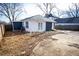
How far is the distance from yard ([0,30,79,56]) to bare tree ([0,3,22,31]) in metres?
0.22

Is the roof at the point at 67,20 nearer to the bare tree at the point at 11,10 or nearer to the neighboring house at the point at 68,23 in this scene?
the neighboring house at the point at 68,23

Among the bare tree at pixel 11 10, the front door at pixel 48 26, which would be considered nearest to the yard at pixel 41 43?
the front door at pixel 48 26

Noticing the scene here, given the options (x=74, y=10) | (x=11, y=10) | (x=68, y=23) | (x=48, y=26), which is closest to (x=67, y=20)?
(x=68, y=23)

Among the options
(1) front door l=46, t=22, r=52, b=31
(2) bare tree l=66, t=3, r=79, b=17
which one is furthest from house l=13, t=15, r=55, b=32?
(2) bare tree l=66, t=3, r=79, b=17

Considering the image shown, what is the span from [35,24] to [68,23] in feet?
1.51

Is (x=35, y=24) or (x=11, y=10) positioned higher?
(x=11, y=10)

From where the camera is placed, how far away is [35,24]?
7.09 ft

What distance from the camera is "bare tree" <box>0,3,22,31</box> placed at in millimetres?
2131

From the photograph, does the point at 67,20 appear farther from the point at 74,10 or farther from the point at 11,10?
the point at 11,10

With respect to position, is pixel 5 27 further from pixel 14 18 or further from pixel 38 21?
pixel 38 21

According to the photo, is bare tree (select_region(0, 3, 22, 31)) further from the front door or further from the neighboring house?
the neighboring house

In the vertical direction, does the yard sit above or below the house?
below

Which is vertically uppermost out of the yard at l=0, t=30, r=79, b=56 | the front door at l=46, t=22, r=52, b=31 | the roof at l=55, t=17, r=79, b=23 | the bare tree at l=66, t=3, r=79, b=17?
the bare tree at l=66, t=3, r=79, b=17

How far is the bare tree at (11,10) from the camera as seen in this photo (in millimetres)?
2131
